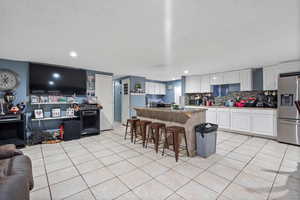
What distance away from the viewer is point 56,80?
4.17 metres

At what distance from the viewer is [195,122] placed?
306cm

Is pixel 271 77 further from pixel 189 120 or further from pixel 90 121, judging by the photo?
pixel 90 121

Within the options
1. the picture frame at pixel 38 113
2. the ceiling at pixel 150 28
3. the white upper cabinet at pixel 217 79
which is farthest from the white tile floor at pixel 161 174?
the white upper cabinet at pixel 217 79

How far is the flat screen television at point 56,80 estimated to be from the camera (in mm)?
3859

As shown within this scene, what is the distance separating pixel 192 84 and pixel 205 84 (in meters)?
0.59

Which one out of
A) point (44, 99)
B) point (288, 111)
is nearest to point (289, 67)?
point (288, 111)

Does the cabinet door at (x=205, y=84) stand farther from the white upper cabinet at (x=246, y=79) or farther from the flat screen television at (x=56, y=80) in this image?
the flat screen television at (x=56, y=80)

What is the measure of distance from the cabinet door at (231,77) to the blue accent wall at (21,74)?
22.2 feet

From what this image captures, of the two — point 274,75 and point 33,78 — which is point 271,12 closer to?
point 274,75

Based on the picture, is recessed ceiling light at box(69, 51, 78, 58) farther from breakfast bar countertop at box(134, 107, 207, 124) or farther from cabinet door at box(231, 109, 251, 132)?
cabinet door at box(231, 109, 251, 132)

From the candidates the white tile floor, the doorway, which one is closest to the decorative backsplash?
the white tile floor

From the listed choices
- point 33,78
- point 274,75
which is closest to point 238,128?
point 274,75

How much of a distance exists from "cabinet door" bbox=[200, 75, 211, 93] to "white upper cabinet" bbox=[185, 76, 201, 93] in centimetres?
14

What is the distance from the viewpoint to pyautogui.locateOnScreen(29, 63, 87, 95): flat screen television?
12.7ft
